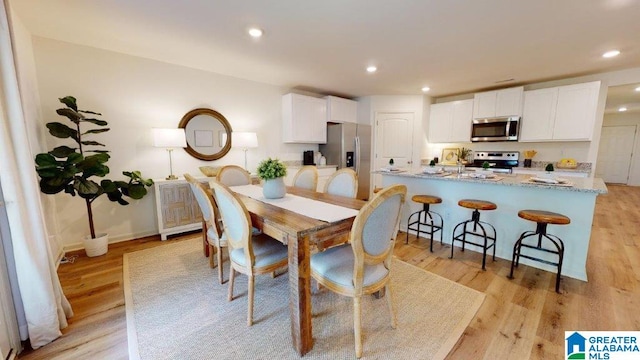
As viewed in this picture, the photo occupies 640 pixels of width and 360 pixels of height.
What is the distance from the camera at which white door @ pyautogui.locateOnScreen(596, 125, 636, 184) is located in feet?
23.3

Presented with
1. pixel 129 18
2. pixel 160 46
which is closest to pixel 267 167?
pixel 129 18

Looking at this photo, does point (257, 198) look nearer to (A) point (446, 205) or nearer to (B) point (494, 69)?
(A) point (446, 205)

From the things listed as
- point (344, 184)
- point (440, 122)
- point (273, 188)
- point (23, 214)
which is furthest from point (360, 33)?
point (440, 122)

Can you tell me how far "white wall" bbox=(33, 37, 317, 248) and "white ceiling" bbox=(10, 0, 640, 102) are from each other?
0.18 m

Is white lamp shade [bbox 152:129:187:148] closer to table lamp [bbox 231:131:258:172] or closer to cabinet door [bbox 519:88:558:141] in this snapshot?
table lamp [bbox 231:131:258:172]

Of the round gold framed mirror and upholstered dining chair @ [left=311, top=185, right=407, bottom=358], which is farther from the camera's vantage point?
the round gold framed mirror

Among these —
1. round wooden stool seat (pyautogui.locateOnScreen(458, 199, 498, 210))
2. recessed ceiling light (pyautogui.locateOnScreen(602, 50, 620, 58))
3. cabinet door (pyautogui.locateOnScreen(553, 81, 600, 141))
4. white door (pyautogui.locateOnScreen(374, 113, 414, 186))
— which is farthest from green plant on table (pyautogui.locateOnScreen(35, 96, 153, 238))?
cabinet door (pyautogui.locateOnScreen(553, 81, 600, 141))

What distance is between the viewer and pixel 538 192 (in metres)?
2.46

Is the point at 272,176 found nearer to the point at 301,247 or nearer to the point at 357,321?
the point at 301,247

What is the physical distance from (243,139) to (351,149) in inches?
85.3

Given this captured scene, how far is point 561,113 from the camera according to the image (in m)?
3.90

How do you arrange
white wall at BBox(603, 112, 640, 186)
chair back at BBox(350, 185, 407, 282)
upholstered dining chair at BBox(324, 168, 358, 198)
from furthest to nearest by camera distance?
white wall at BBox(603, 112, 640, 186)
upholstered dining chair at BBox(324, 168, 358, 198)
chair back at BBox(350, 185, 407, 282)

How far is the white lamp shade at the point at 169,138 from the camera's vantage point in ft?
10.2

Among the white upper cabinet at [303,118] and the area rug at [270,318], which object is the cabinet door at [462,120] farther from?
the area rug at [270,318]
